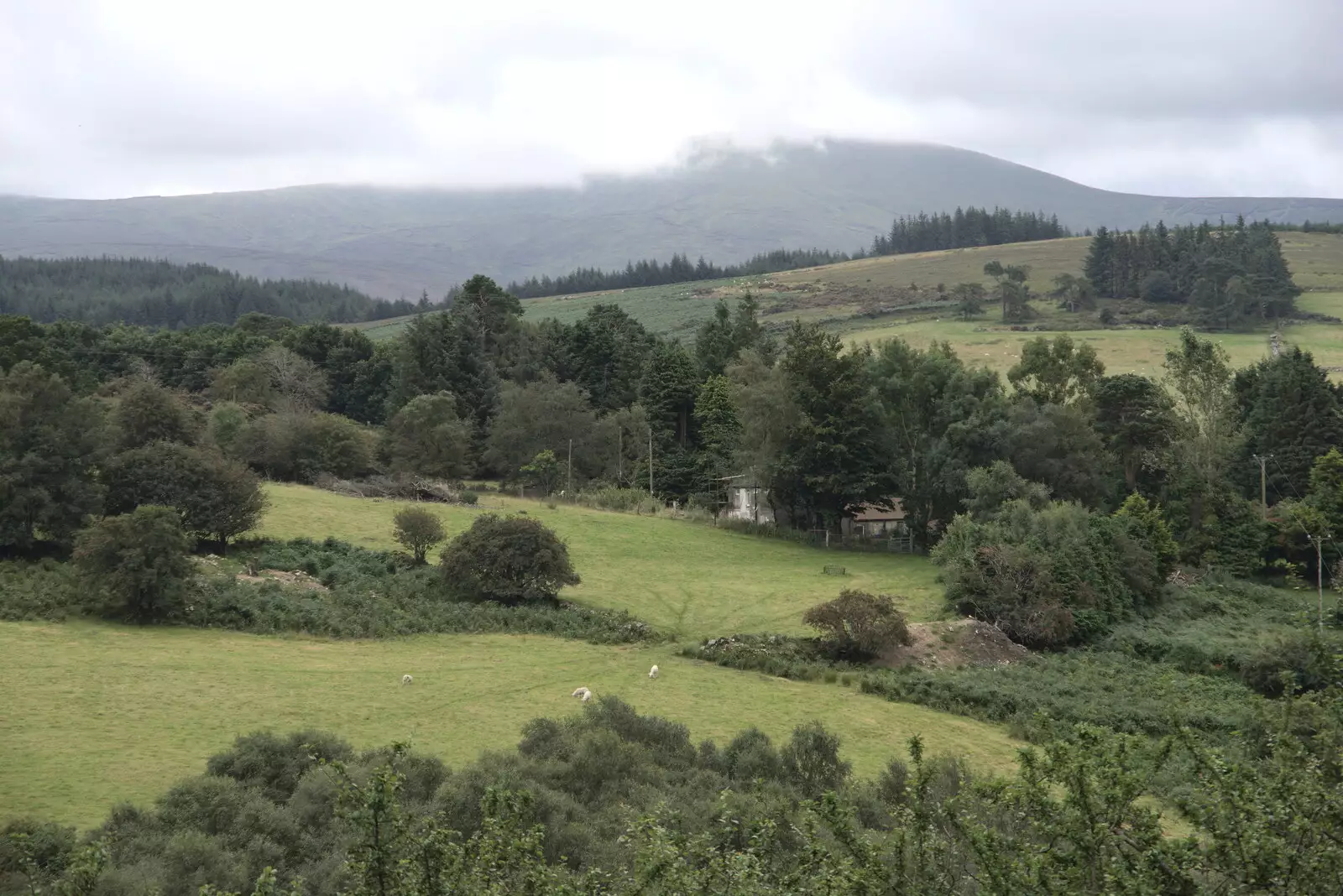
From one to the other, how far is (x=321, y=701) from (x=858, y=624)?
14.4m

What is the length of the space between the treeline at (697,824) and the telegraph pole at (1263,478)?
30080mm

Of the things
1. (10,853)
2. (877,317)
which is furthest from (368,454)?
(877,317)

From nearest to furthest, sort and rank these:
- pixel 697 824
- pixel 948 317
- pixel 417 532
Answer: pixel 697 824 → pixel 417 532 → pixel 948 317

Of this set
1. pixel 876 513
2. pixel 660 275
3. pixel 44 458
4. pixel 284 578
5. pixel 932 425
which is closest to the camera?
pixel 44 458

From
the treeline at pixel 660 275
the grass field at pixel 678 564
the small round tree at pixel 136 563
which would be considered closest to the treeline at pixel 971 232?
the treeline at pixel 660 275

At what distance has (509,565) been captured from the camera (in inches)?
1280

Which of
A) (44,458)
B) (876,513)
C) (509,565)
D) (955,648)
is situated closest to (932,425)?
(876,513)

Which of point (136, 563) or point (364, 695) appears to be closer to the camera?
point (364, 695)

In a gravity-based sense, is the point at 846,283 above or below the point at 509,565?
above

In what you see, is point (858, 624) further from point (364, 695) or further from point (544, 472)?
point (544, 472)

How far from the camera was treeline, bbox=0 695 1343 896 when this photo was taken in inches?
304

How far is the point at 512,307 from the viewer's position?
76.5 meters

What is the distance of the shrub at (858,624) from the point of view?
29062 mm

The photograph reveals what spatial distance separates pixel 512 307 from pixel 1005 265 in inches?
3210
